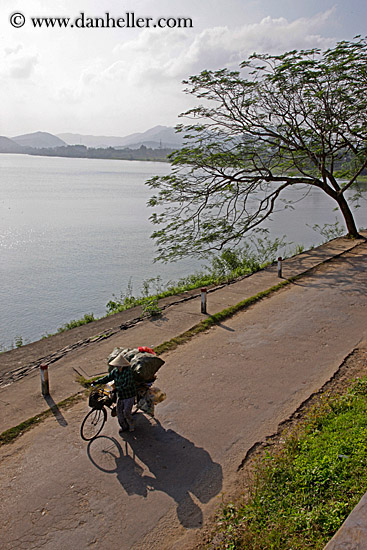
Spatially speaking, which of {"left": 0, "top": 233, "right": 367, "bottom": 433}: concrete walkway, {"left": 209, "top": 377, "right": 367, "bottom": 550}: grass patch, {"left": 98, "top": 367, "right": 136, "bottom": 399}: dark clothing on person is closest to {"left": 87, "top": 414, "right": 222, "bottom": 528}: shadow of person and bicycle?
{"left": 209, "top": 377, "right": 367, "bottom": 550}: grass patch

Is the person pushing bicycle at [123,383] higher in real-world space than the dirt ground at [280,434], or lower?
higher

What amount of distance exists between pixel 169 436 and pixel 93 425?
106cm

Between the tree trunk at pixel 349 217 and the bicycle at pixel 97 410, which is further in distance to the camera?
the tree trunk at pixel 349 217

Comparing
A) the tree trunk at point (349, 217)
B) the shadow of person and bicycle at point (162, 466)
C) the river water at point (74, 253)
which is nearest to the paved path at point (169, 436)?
the shadow of person and bicycle at point (162, 466)

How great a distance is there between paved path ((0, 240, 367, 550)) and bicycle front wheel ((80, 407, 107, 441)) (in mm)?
129

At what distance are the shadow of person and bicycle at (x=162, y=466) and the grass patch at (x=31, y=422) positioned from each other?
1094 mm

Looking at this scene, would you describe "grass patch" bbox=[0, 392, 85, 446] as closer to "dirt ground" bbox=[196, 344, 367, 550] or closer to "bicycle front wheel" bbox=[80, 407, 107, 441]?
"bicycle front wheel" bbox=[80, 407, 107, 441]

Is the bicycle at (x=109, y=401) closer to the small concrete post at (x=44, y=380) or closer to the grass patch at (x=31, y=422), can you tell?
the grass patch at (x=31, y=422)

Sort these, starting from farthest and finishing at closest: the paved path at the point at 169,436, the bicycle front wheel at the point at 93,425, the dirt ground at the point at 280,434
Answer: the bicycle front wheel at the point at 93,425, the paved path at the point at 169,436, the dirt ground at the point at 280,434

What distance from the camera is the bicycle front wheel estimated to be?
627cm

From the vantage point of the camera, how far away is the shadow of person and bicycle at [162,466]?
5103mm

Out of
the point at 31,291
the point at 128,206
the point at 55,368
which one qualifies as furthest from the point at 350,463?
the point at 128,206

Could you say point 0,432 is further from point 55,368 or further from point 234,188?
point 234,188

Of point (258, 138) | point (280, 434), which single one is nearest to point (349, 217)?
point (258, 138)
